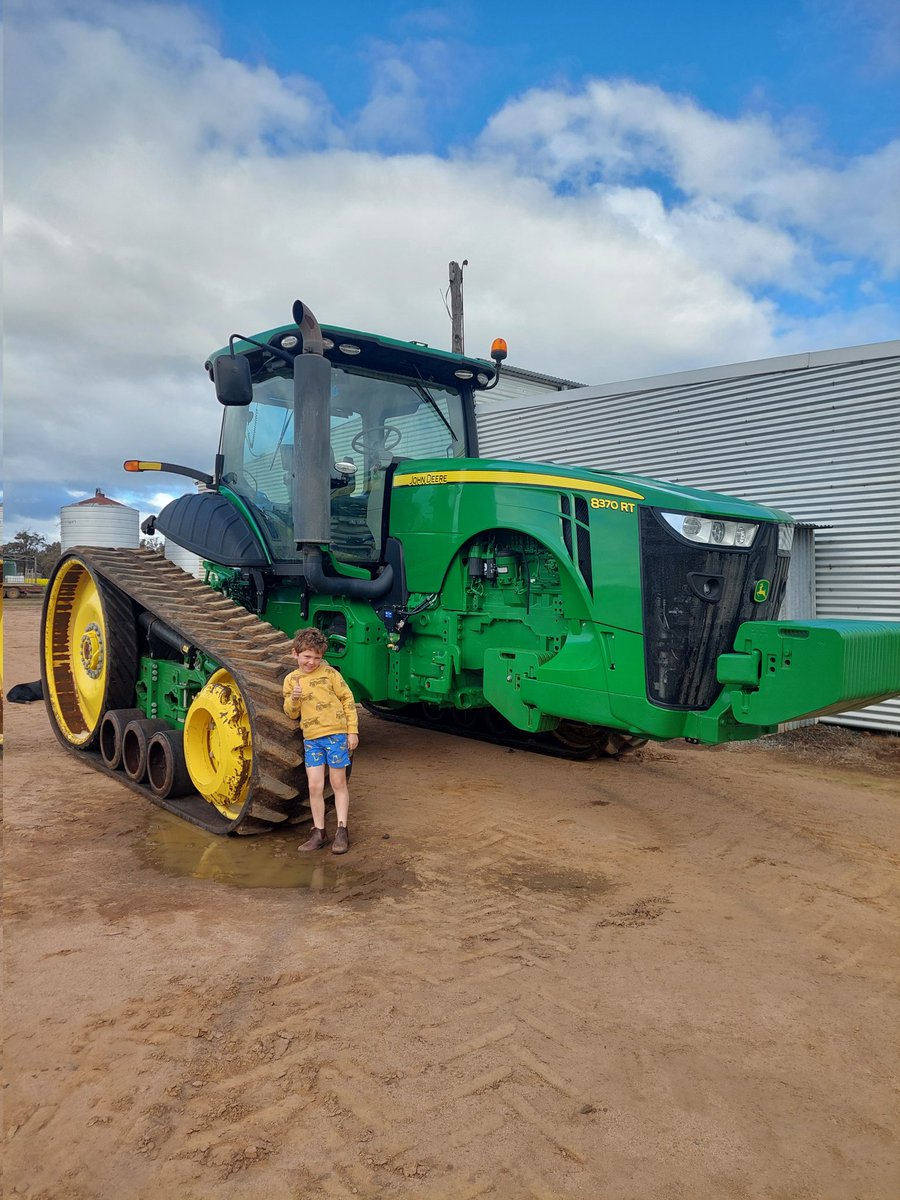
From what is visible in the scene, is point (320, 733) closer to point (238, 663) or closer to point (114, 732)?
point (238, 663)

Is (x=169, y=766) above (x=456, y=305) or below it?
below

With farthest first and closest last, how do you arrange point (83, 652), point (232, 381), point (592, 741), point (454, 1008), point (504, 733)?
point (504, 733), point (83, 652), point (592, 741), point (232, 381), point (454, 1008)

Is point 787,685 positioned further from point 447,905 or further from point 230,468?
point 230,468

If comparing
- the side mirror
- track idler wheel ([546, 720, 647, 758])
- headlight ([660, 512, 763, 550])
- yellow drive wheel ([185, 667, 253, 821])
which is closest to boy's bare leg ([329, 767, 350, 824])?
yellow drive wheel ([185, 667, 253, 821])

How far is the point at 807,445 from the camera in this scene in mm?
8836

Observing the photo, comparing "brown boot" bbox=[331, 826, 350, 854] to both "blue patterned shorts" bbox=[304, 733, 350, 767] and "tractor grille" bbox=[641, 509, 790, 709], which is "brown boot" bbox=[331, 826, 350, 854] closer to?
"blue patterned shorts" bbox=[304, 733, 350, 767]

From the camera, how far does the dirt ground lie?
2.14m

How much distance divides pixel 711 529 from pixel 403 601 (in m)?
A: 2.07

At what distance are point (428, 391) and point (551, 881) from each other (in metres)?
3.65

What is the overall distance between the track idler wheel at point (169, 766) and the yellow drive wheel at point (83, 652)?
96 cm

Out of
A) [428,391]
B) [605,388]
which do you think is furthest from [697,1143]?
[605,388]

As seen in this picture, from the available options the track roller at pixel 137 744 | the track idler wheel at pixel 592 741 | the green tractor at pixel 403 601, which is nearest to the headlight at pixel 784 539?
the green tractor at pixel 403 601

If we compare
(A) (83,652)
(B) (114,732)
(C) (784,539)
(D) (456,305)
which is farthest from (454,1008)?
(D) (456,305)

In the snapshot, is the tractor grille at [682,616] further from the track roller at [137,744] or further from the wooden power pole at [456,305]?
the wooden power pole at [456,305]
